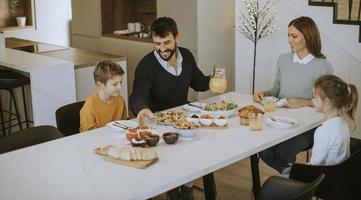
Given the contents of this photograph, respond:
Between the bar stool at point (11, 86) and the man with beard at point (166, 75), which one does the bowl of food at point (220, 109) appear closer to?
the man with beard at point (166, 75)

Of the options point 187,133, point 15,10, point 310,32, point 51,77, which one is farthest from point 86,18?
point 187,133

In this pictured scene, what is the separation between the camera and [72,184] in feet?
6.84

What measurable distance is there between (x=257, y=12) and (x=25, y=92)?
2.21 metres

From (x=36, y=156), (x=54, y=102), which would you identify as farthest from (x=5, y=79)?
(x=36, y=156)

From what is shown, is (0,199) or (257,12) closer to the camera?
(0,199)

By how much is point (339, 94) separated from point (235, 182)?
153 cm

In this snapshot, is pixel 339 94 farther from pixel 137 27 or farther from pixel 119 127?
pixel 137 27

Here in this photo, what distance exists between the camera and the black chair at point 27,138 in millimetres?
2732

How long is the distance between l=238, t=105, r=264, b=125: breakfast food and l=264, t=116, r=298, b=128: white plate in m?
0.07

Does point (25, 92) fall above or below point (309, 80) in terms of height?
below

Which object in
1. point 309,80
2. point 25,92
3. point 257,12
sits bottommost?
point 25,92

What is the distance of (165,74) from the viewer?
3.46m

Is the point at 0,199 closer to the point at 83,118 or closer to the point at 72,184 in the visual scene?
the point at 72,184

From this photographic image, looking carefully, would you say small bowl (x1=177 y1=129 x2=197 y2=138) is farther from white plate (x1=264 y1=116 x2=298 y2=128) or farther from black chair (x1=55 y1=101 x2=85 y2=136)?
black chair (x1=55 y1=101 x2=85 y2=136)
